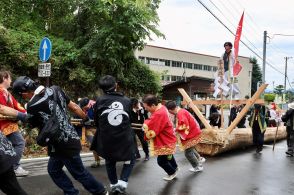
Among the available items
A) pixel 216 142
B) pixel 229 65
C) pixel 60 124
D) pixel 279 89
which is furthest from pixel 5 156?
pixel 279 89

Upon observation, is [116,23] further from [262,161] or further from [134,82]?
[262,161]

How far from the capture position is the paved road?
591 centimetres

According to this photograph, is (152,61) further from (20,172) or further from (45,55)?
(20,172)

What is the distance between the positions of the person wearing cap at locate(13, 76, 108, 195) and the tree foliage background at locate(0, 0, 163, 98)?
6.89 meters

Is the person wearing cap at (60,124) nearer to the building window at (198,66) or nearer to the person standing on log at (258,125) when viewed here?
the person standing on log at (258,125)

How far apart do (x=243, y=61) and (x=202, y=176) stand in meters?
56.6

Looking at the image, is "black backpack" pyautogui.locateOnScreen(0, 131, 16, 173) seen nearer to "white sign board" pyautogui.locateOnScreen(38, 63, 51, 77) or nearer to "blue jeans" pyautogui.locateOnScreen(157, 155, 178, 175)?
"blue jeans" pyautogui.locateOnScreen(157, 155, 178, 175)

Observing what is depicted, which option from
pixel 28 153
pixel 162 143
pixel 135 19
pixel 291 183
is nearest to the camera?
pixel 162 143

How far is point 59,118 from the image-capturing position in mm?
4422

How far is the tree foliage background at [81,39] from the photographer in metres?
11.3

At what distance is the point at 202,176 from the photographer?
23.2ft

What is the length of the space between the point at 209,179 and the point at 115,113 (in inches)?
105

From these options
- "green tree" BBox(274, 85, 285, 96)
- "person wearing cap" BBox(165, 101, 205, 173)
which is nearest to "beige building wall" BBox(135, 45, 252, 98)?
"green tree" BBox(274, 85, 285, 96)

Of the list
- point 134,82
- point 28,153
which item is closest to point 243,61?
point 134,82
